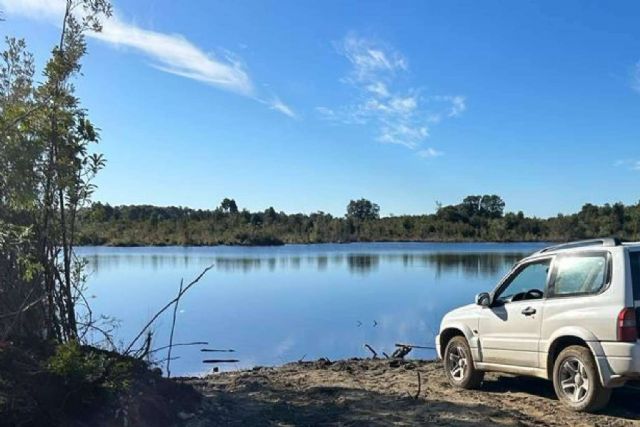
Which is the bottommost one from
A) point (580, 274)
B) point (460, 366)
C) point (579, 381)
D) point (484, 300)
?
point (460, 366)

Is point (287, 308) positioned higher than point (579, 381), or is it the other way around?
point (579, 381)

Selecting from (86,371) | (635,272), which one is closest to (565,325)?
(635,272)

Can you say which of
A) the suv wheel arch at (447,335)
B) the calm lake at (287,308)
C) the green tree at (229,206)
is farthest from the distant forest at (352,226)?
the suv wheel arch at (447,335)

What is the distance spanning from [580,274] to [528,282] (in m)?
1.39

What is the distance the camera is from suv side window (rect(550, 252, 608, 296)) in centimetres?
688

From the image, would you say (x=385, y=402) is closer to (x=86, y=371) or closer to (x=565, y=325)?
(x=565, y=325)

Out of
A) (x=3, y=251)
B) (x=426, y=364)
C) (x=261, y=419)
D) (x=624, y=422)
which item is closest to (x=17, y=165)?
(x=3, y=251)

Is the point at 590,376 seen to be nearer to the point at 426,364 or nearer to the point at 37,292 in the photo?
the point at 426,364

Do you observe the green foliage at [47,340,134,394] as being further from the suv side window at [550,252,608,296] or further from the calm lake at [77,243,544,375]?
the suv side window at [550,252,608,296]

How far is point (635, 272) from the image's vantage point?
660 centimetres

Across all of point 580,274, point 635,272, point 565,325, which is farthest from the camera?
point 580,274

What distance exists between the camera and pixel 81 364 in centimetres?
551

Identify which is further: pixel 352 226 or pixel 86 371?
pixel 352 226

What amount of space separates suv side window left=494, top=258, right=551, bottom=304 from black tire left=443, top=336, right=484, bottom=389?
907 mm
